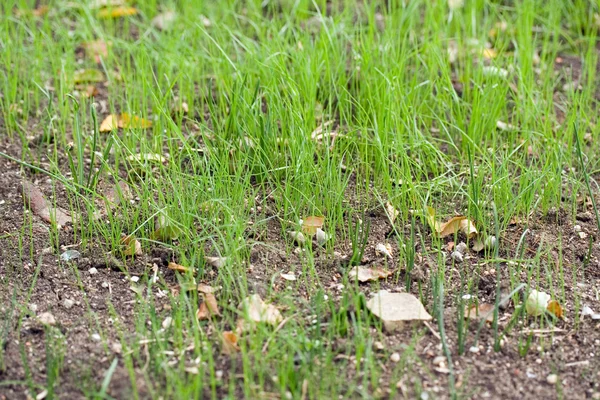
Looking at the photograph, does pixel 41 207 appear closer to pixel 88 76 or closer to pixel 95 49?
pixel 88 76

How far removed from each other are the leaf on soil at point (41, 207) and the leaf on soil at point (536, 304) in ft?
5.07

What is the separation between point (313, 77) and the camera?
11.0 feet

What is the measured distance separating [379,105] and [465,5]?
128 cm

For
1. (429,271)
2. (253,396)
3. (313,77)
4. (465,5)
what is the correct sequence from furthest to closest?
(465,5) → (313,77) → (429,271) → (253,396)

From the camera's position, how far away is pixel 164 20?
421 cm

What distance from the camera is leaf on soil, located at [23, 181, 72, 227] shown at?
120 inches

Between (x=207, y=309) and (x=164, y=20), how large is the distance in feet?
6.73

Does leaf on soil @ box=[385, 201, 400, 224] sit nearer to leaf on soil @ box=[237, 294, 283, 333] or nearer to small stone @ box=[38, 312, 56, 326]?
leaf on soil @ box=[237, 294, 283, 333]

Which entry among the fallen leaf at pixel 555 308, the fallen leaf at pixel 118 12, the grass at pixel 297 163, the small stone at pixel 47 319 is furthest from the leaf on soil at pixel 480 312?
the fallen leaf at pixel 118 12

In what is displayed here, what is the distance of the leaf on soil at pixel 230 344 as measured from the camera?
7.84 ft

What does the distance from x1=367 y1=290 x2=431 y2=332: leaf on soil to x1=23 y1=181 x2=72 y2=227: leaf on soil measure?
3.75 feet

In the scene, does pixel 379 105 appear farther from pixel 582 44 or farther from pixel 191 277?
pixel 582 44

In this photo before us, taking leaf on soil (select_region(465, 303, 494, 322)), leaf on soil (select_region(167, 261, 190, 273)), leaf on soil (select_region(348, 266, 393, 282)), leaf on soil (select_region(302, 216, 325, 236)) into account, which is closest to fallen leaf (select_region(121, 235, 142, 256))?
leaf on soil (select_region(167, 261, 190, 273))

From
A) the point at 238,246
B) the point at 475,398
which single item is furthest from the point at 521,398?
the point at 238,246
